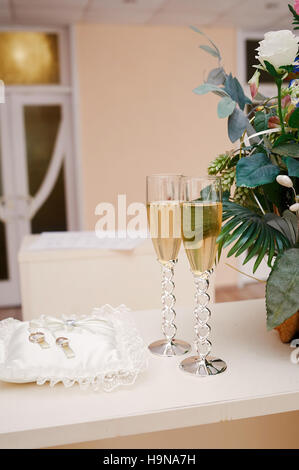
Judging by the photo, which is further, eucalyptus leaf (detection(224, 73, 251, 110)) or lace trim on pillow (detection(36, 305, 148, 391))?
eucalyptus leaf (detection(224, 73, 251, 110))

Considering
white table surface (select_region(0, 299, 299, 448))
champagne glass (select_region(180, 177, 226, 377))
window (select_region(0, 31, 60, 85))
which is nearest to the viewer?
white table surface (select_region(0, 299, 299, 448))

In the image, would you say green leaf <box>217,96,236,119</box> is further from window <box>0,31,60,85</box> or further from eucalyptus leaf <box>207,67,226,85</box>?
window <box>0,31,60,85</box>

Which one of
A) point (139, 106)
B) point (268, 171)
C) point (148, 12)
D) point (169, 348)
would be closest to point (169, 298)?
point (169, 348)

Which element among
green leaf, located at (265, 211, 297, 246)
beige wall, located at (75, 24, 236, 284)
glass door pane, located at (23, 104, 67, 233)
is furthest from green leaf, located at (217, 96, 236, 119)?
glass door pane, located at (23, 104, 67, 233)

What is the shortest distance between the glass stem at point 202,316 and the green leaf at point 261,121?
0.31 meters

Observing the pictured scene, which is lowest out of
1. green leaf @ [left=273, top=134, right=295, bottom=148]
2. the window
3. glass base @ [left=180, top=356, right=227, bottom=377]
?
glass base @ [left=180, top=356, right=227, bottom=377]

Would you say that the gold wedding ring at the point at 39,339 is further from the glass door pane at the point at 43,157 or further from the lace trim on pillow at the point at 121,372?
the glass door pane at the point at 43,157

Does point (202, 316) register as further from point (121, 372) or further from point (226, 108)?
point (226, 108)

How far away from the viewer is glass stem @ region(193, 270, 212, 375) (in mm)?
809

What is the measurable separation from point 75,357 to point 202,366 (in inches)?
8.7

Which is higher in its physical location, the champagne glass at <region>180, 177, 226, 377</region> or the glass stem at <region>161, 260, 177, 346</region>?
the champagne glass at <region>180, 177, 226, 377</region>

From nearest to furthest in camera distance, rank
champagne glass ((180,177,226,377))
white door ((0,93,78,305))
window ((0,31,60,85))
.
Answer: champagne glass ((180,177,226,377)), window ((0,31,60,85)), white door ((0,93,78,305))

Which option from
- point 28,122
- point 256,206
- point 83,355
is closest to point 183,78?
point 28,122
